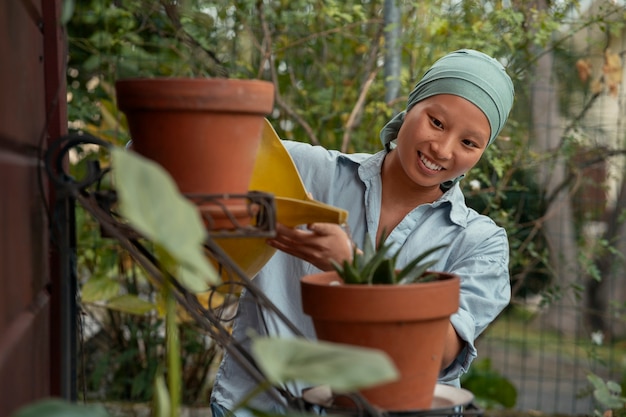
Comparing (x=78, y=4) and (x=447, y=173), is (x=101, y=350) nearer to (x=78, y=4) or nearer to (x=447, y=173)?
(x=78, y=4)

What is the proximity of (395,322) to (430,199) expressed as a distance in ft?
2.83

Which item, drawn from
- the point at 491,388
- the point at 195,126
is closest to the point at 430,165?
the point at 195,126

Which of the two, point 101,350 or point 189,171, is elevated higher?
point 189,171

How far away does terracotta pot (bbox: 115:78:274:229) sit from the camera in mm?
1223

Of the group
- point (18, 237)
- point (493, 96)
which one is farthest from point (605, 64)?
point (18, 237)

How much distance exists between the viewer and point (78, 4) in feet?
12.1

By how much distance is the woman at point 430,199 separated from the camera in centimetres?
185

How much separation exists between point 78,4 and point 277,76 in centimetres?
87

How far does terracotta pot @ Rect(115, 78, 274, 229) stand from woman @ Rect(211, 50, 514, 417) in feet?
1.73

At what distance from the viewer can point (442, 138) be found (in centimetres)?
186

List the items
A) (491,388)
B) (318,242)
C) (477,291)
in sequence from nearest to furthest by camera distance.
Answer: (318,242), (477,291), (491,388)

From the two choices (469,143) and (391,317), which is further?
(469,143)

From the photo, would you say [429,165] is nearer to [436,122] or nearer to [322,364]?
[436,122]

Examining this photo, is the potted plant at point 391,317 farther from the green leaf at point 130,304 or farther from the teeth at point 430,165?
the green leaf at point 130,304
